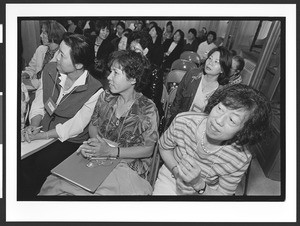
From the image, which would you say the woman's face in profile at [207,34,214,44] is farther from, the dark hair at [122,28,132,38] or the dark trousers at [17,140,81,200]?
the dark trousers at [17,140,81,200]

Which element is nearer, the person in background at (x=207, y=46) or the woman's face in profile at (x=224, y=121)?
the woman's face in profile at (x=224, y=121)

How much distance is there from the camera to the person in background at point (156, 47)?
2217mm

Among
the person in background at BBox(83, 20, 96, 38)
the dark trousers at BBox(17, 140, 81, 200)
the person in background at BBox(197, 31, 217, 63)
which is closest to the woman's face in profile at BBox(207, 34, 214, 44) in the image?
the person in background at BBox(197, 31, 217, 63)

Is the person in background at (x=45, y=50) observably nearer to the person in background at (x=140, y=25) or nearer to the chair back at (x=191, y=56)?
the person in background at (x=140, y=25)

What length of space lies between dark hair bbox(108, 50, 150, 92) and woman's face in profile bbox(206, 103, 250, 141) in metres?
0.43

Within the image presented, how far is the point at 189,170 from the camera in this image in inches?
85.8

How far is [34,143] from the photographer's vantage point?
226 centimetres

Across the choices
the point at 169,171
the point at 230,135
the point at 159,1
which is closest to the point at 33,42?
the point at 159,1

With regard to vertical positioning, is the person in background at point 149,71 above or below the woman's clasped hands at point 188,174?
above

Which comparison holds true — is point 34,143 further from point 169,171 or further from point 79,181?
point 169,171

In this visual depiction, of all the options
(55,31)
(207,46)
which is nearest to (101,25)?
(55,31)

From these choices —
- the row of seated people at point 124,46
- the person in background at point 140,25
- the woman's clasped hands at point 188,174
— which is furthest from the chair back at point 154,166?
the person in background at point 140,25

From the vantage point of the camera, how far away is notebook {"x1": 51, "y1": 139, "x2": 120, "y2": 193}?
2.21m

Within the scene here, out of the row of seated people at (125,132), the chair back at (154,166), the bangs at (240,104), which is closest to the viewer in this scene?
the bangs at (240,104)
